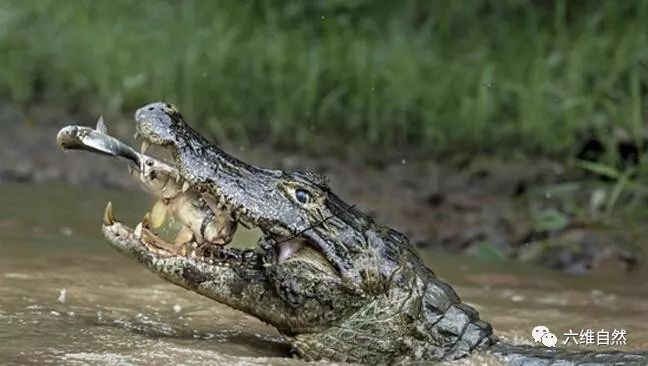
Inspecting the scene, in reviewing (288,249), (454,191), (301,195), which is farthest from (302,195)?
(454,191)

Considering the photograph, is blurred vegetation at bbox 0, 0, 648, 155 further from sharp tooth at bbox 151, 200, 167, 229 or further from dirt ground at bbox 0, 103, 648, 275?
sharp tooth at bbox 151, 200, 167, 229

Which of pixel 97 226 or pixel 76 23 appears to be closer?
pixel 97 226

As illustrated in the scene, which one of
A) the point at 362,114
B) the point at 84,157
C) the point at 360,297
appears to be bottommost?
the point at 360,297

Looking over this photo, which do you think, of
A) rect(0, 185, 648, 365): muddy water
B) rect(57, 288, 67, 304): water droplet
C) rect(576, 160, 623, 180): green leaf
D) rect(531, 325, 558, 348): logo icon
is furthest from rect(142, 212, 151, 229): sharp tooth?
rect(576, 160, 623, 180): green leaf

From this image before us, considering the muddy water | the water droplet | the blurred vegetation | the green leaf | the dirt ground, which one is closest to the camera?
the muddy water

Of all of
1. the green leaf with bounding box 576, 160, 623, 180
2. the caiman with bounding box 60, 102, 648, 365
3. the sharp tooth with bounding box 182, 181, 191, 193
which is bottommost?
the caiman with bounding box 60, 102, 648, 365

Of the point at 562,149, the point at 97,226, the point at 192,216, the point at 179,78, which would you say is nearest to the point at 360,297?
the point at 192,216

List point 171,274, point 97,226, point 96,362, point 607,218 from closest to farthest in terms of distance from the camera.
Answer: point 96,362 < point 171,274 < point 97,226 < point 607,218

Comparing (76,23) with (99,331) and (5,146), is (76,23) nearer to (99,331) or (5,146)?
(5,146)
